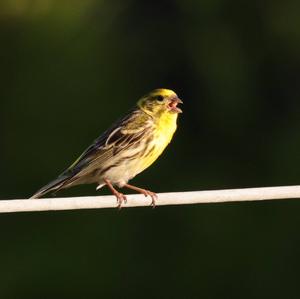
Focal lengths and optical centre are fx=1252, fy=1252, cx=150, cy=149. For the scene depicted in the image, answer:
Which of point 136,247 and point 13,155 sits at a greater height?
point 13,155

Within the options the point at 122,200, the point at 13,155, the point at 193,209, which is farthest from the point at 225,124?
the point at 122,200

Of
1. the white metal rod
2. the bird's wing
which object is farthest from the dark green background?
the white metal rod

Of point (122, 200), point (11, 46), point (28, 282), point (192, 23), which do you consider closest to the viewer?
point (122, 200)

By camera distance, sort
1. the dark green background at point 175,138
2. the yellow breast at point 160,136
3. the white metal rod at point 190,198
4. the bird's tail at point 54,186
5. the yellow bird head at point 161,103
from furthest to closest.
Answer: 1. the dark green background at point 175,138
2. the yellow bird head at point 161,103
3. the yellow breast at point 160,136
4. the bird's tail at point 54,186
5. the white metal rod at point 190,198

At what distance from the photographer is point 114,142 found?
581 centimetres

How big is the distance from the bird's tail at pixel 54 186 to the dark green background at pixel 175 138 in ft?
5.21

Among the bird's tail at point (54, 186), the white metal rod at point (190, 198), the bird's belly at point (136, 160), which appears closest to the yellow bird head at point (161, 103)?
the bird's belly at point (136, 160)

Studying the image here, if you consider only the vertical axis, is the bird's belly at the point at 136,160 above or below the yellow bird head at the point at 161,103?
below

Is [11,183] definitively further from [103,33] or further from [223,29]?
[223,29]

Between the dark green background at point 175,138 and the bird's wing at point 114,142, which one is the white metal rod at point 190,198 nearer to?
the bird's wing at point 114,142

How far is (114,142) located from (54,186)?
52cm

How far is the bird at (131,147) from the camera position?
18.7ft

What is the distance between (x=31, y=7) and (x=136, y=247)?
1689mm

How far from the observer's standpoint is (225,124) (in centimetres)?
777
